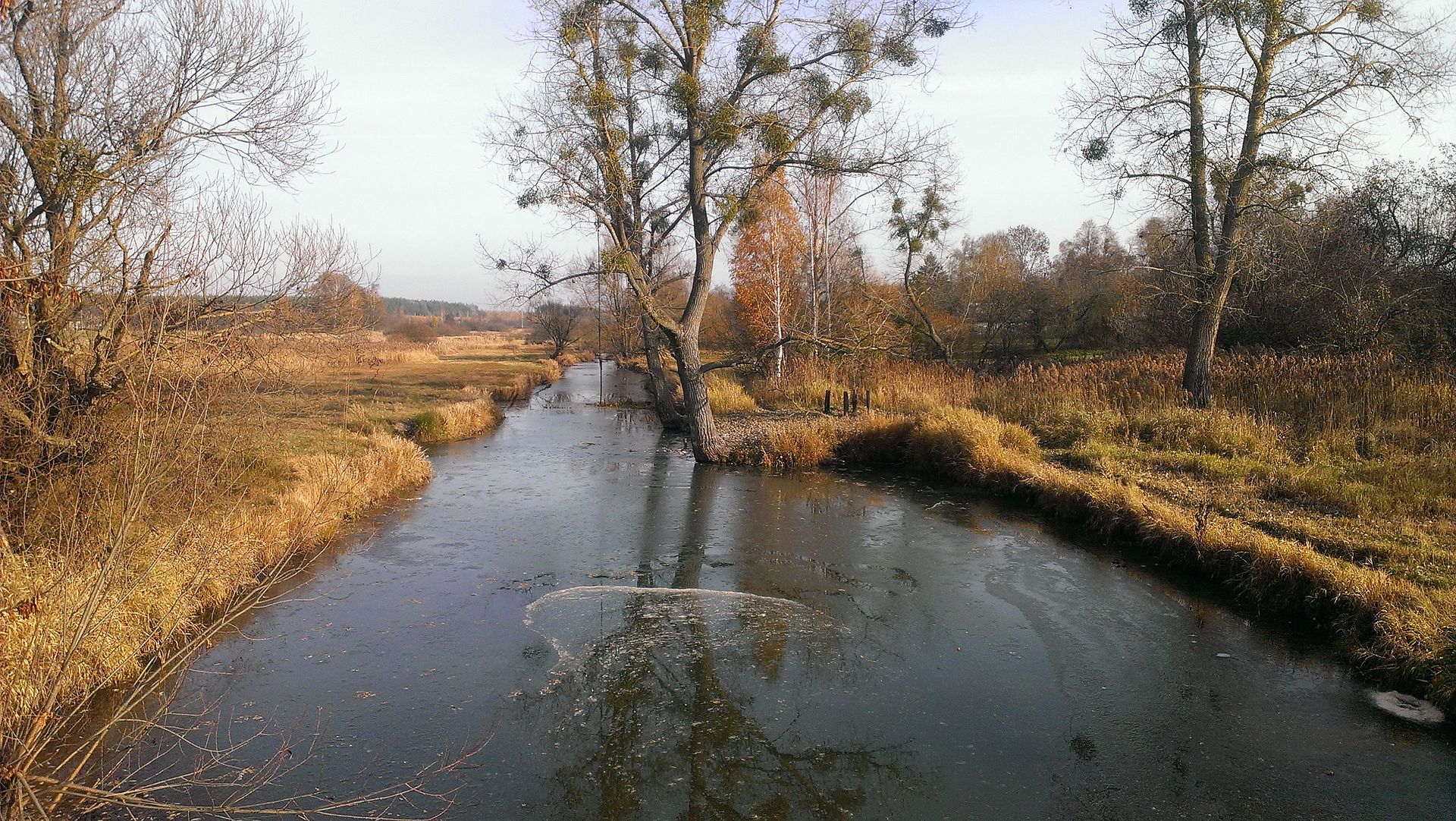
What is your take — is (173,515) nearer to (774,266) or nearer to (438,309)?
(774,266)

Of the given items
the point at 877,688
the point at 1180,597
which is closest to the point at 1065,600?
the point at 1180,597

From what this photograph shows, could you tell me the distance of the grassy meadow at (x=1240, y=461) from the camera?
19.6 ft

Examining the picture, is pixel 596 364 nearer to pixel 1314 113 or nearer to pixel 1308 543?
pixel 1314 113

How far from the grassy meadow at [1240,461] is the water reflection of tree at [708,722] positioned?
3.53 m

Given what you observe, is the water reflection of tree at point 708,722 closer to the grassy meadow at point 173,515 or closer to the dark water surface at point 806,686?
the dark water surface at point 806,686

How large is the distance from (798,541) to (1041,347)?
2149cm

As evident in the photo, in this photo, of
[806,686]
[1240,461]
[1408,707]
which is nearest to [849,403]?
[1240,461]

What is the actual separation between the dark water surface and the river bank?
1.67 feet

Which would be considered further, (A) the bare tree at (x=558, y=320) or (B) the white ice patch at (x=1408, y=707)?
(A) the bare tree at (x=558, y=320)

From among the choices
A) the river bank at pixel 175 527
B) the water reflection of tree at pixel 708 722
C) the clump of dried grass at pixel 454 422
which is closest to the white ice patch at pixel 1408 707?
the water reflection of tree at pixel 708 722

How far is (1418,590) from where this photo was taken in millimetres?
5598

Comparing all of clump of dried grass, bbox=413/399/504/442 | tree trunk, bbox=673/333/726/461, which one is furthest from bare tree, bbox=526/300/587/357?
tree trunk, bbox=673/333/726/461

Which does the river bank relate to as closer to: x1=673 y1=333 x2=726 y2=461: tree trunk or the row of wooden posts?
x1=673 y1=333 x2=726 y2=461: tree trunk

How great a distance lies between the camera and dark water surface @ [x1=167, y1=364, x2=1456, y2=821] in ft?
14.1
